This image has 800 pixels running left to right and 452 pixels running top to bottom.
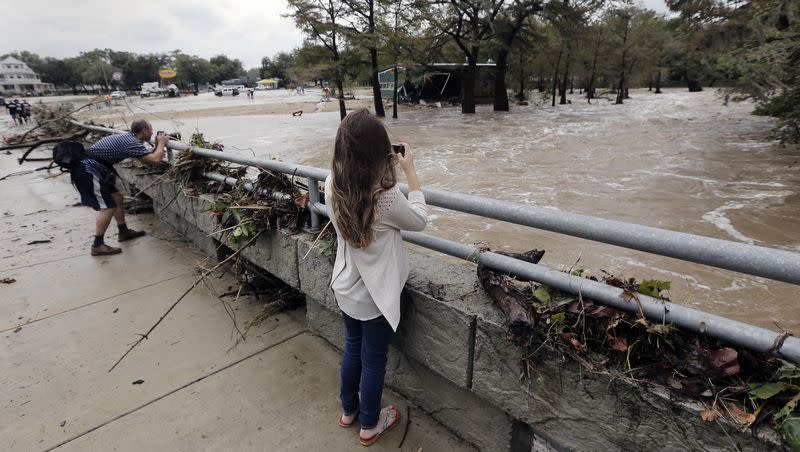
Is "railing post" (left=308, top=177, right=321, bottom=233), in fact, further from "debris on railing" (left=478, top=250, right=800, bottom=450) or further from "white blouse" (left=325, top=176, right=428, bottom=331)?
"debris on railing" (left=478, top=250, right=800, bottom=450)

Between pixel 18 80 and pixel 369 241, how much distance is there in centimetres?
15683

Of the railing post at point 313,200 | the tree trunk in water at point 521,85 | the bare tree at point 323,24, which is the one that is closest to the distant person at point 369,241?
the railing post at point 313,200

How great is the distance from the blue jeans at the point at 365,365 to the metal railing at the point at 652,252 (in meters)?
0.54

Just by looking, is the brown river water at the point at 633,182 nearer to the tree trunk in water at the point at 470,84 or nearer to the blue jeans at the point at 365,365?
the blue jeans at the point at 365,365

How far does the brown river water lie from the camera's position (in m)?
5.58

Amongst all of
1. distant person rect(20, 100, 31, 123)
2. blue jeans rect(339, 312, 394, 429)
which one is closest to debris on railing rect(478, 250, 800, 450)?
blue jeans rect(339, 312, 394, 429)

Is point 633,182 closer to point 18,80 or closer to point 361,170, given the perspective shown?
point 361,170

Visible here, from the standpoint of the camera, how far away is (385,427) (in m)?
2.24

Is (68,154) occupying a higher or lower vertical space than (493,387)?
higher

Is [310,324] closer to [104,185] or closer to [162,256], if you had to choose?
[162,256]

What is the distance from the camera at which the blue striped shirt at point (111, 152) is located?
16.8ft

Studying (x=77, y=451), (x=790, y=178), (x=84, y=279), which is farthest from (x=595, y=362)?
(x=790, y=178)

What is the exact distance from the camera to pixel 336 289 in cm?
208

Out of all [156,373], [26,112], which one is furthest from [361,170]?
[26,112]
